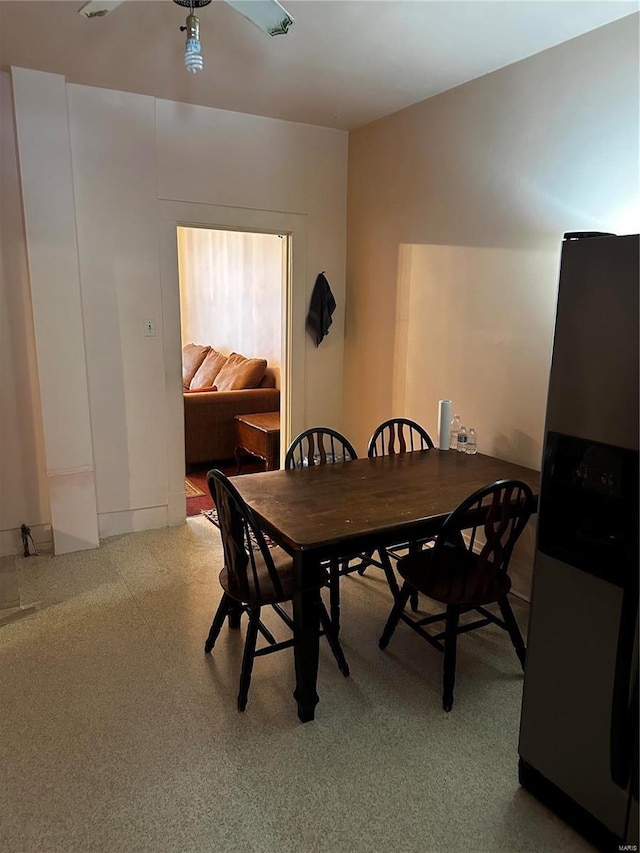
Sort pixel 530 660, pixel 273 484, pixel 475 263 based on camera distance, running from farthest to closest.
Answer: pixel 475 263, pixel 273 484, pixel 530 660

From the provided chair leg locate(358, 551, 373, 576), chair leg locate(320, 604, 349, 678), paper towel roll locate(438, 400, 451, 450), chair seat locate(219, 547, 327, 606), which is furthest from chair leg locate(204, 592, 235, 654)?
paper towel roll locate(438, 400, 451, 450)

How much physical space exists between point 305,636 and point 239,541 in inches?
16.5

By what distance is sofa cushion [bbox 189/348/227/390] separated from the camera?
20.2 ft

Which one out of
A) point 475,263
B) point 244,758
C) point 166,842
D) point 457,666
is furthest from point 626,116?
point 166,842

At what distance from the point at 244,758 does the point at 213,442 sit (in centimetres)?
360

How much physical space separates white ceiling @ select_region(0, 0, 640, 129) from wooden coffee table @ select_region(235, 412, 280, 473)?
2408 mm

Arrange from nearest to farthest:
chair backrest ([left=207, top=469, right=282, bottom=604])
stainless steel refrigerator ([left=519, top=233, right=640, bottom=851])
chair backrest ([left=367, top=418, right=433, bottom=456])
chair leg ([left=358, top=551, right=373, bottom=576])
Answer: stainless steel refrigerator ([left=519, top=233, right=640, bottom=851]), chair backrest ([left=207, top=469, right=282, bottom=604]), chair leg ([left=358, top=551, right=373, bottom=576]), chair backrest ([left=367, top=418, right=433, bottom=456])

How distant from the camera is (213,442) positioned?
537 centimetres

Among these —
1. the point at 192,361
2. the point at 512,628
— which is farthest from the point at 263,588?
the point at 192,361

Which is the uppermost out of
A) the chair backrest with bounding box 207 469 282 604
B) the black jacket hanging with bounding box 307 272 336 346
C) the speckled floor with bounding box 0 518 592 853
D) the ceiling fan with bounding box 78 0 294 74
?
the ceiling fan with bounding box 78 0 294 74

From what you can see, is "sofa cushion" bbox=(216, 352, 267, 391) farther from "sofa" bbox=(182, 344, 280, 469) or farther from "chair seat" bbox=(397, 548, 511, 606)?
"chair seat" bbox=(397, 548, 511, 606)

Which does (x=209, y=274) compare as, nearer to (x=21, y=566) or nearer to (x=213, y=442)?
(x=213, y=442)

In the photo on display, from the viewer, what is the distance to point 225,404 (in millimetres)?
5316

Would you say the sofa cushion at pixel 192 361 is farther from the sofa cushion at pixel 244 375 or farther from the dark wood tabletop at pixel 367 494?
the dark wood tabletop at pixel 367 494
